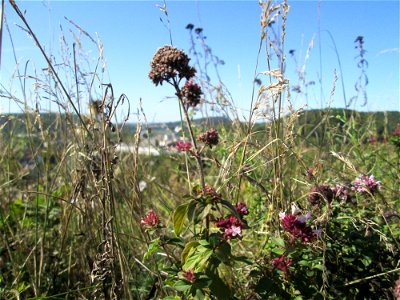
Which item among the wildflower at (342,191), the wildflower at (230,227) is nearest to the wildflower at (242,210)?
the wildflower at (230,227)

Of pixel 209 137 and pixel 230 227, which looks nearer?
pixel 230 227

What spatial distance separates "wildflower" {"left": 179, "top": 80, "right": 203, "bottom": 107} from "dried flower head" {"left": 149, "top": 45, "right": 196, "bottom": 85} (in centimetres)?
5

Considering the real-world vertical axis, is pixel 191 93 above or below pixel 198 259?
above


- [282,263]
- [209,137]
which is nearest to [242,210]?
[282,263]

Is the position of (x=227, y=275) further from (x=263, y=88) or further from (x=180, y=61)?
(x=180, y=61)

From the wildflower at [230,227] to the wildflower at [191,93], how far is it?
43 centimetres

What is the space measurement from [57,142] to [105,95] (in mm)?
1394

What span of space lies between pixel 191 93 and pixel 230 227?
50 centimetres

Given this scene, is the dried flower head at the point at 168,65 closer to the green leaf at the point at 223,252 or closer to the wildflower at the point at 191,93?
the wildflower at the point at 191,93

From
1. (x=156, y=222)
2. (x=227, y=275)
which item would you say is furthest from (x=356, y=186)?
(x=156, y=222)

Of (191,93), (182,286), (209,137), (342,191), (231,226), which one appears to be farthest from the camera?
(342,191)

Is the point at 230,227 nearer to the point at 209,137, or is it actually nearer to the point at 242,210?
the point at 242,210

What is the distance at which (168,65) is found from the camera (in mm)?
1331

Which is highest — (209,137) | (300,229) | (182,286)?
(209,137)
